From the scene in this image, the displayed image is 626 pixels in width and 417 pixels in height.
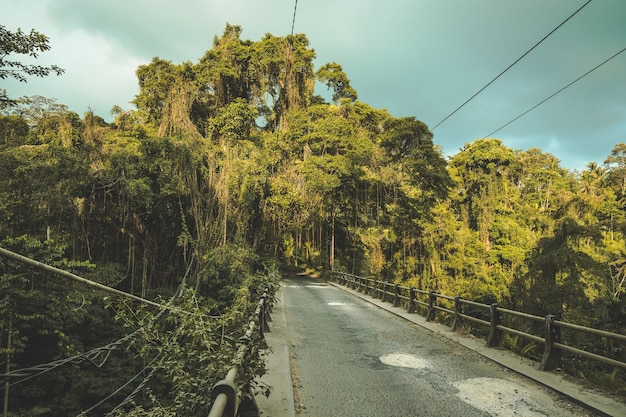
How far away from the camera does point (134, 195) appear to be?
15.7 meters

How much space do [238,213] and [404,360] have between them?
11.7m

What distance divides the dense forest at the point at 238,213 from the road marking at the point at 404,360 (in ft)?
9.61

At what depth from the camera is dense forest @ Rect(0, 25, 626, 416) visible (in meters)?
9.55

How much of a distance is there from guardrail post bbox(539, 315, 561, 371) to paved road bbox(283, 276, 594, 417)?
63cm

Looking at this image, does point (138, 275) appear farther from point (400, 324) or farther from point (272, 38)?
point (272, 38)

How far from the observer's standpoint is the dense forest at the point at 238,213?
9.55m

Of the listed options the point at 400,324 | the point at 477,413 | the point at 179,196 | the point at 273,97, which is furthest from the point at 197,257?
the point at 273,97

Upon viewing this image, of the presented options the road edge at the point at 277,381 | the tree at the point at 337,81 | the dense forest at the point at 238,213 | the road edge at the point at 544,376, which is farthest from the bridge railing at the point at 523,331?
the tree at the point at 337,81

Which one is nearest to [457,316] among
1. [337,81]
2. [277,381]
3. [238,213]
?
[277,381]

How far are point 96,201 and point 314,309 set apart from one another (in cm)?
998

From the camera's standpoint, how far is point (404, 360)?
760 cm

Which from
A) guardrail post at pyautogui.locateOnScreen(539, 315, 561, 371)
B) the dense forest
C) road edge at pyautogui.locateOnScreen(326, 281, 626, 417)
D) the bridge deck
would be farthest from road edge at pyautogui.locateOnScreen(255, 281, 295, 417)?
guardrail post at pyautogui.locateOnScreen(539, 315, 561, 371)

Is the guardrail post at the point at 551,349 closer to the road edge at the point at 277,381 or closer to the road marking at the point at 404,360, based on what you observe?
the road marking at the point at 404,360

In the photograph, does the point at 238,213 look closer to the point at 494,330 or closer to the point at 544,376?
the point at 494,330
